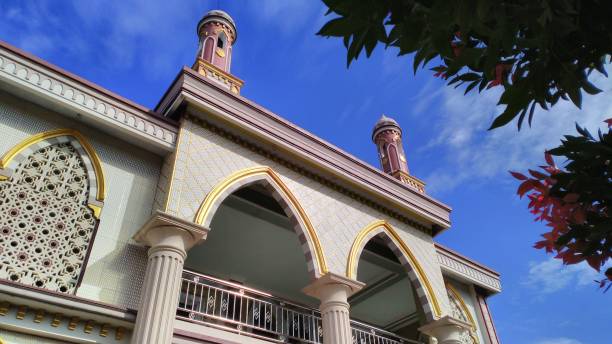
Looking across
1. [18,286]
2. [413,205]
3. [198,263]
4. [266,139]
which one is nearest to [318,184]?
[266,139]

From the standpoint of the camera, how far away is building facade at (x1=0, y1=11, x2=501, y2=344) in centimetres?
467

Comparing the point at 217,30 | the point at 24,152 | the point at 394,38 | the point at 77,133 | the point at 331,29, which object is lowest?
the point at 331,29

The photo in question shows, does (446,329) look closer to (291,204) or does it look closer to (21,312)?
(291,204)

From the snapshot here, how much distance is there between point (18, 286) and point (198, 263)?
4.36m

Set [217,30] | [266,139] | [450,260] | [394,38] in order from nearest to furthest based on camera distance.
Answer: [394,38] → [266,139] → [217,30] → [450,260]

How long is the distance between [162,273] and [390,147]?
21.6 ft

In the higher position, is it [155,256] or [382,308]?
[382,308]

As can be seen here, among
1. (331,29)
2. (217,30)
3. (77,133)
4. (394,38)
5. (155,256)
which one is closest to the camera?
(331,29)

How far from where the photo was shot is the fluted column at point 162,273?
14.9 ft

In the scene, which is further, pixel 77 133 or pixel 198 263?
pixel 198 263

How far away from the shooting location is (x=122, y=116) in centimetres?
577

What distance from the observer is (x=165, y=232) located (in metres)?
5.11

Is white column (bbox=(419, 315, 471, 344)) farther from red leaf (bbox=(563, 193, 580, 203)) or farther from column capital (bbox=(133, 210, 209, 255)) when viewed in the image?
red leaf (bbox=(563, 193, 580, 203))

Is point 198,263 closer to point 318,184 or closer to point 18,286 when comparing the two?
point 318,184
